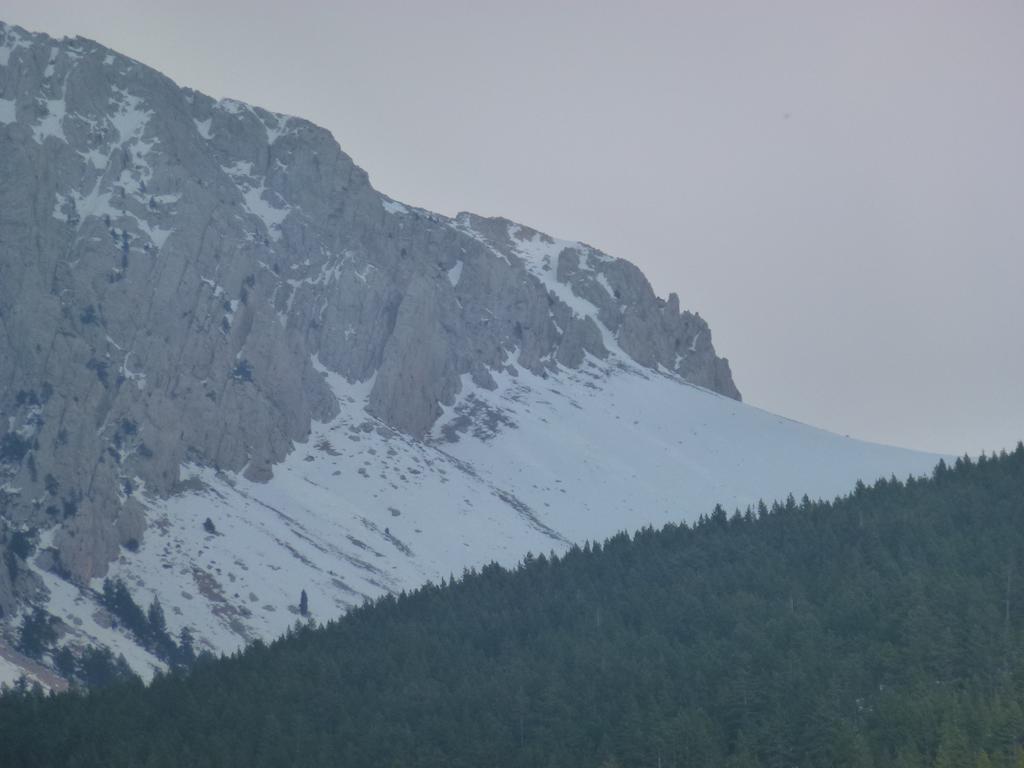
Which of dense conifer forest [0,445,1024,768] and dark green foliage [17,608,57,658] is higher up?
dense conifer forest [0,445,1024,768]

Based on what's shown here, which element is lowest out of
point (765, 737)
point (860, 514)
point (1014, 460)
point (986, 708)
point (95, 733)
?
point (95, 733)

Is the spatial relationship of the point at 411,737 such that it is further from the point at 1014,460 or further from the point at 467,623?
the point at 1014,460

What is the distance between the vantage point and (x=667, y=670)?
Result: 127688 millimetres

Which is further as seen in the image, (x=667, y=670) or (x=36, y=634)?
(x=36, y=634)

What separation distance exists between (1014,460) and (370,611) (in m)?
59.2

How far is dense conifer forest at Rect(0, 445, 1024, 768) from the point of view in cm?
11081

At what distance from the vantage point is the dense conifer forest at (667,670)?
111 metres

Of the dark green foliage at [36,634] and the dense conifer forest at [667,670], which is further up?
the dense conifer forest at [667,670]

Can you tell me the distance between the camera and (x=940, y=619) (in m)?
124

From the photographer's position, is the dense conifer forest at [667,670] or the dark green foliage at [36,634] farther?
the dark green foliage at [36,634]

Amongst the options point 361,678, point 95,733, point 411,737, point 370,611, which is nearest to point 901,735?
point 411,737

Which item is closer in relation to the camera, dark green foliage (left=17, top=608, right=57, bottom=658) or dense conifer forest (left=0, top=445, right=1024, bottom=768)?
dense conifer forest (left=0, top=445, right=1024, bottom=768)

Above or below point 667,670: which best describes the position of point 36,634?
below

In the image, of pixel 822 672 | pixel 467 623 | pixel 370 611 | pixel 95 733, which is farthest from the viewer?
pixel 370 611
